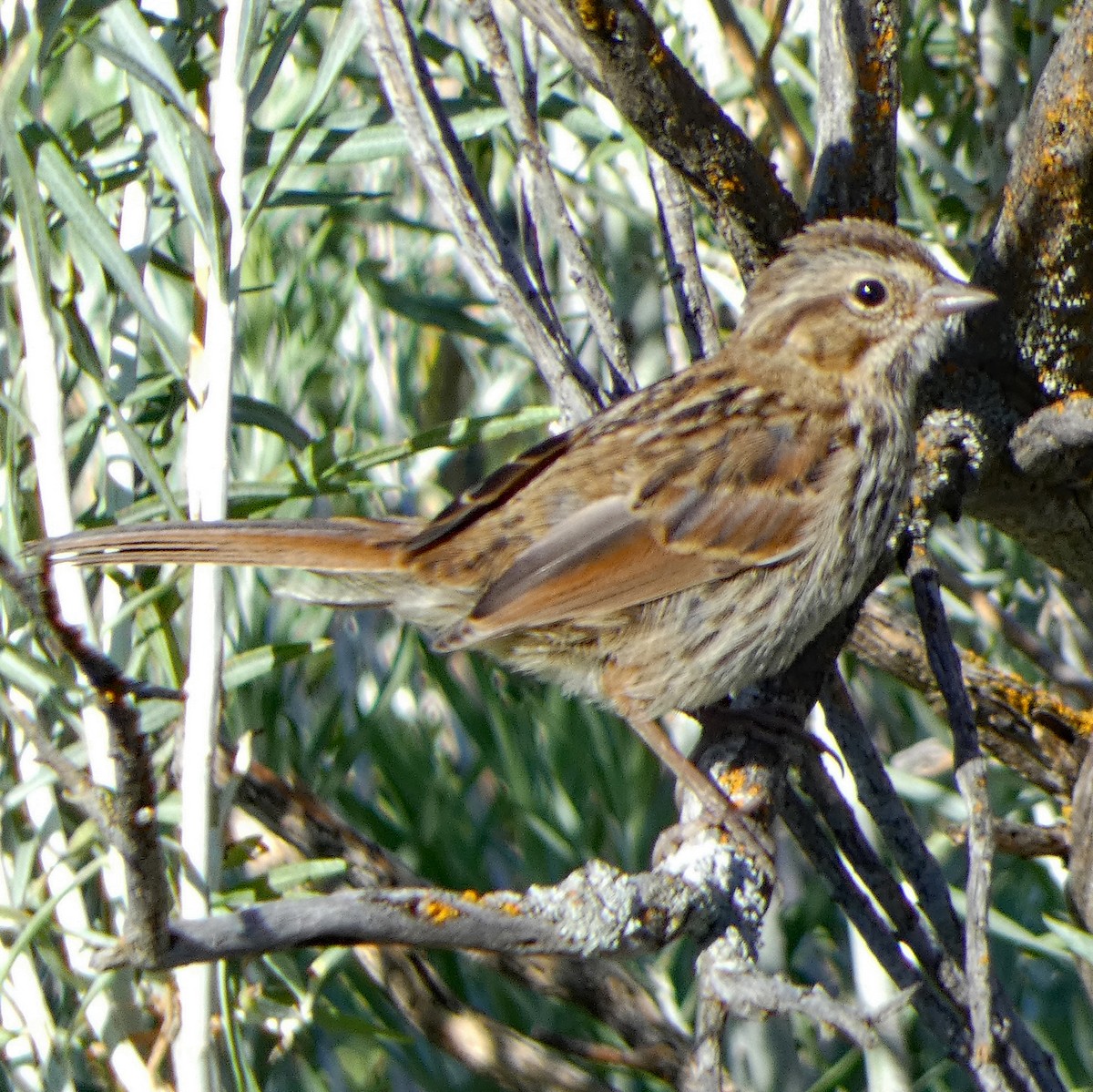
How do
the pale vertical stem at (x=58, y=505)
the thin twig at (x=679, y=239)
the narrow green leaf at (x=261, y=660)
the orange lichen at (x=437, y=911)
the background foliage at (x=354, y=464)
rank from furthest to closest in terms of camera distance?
1. the thin twig at (x=679, y=239)
2. the narrow green leaf at (x=261, y=660)
3. the background foliage at (x=354, y=464)
4. the pale vertical stem at (x=58, y=505)
5. the orange lichen at (x=437, y=911)

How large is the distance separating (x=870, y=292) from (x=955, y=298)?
315 mm

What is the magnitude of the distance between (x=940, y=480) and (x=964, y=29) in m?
1.60

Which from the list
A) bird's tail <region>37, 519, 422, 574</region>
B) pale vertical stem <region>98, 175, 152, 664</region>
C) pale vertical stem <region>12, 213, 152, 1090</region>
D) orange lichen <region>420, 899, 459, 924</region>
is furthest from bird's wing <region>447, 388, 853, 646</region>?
orange lichen <region>420, 899, 459, 924</region>

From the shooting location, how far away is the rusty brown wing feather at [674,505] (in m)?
2.70

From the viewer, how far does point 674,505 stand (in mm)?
2812

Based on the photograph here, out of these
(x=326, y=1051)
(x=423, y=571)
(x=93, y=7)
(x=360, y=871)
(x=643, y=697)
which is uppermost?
(x=93, y=7)

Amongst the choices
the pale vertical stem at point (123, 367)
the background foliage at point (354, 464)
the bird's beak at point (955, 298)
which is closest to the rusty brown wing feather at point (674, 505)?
the background foliage at point (354, 464)

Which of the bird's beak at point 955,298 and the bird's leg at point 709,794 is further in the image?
the bird's beak at point 955,298

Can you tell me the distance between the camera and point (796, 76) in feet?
10.6

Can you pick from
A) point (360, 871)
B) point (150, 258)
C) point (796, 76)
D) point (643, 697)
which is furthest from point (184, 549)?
point (796, 76)

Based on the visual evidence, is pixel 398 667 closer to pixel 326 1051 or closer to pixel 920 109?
pixel 326 1051

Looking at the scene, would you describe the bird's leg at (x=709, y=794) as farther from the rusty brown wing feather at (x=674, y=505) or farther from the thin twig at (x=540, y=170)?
the thin twig at (x=540, y=170)

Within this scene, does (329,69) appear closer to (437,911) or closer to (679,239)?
(679,239)

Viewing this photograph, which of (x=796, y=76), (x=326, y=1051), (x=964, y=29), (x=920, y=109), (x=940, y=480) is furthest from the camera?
(x=920, y=109)
